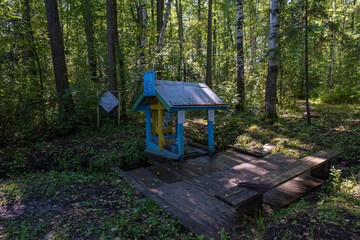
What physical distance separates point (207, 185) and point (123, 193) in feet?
5.64

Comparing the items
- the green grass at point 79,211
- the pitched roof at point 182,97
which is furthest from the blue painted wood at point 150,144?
the green grass at point 79,211

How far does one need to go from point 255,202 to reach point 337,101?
48.0 ft

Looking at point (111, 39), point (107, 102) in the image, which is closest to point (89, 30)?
point (111, 39)

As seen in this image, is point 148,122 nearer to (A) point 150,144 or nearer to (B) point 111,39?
(A) point 150,144

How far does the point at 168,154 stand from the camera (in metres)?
6.22

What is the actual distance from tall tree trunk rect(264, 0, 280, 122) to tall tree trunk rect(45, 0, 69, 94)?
8.48m

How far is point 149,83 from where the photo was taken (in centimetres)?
594

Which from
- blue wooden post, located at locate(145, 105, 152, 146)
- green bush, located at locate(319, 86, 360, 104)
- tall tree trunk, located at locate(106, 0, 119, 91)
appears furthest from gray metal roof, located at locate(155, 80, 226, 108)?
green bush, located at locate(319, 86, 360, 104)

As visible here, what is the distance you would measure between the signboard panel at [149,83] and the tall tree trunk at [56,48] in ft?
14.6

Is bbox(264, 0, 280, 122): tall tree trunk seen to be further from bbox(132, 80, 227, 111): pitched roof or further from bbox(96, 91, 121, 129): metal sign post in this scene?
bbox(96, 91, 121, 129): metal sign post

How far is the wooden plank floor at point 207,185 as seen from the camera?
10.6 feet

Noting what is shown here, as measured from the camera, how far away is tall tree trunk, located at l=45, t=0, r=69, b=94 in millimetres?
8562

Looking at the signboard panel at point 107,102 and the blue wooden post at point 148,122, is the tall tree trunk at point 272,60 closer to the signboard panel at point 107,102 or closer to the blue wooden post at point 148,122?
the blue wooden post at point 148,122

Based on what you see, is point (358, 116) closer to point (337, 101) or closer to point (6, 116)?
point (337, 101)
